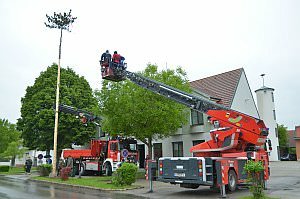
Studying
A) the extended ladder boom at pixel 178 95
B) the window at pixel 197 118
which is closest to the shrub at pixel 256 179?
the extended ladder boom at pixel 178 95

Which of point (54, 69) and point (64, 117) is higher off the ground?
point (54, 69)

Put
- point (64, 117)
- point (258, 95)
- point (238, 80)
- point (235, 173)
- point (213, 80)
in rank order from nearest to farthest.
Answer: point (235, 173) → point (238, 80) → point (213, 80) → point (64, 117) → point (258, 95)

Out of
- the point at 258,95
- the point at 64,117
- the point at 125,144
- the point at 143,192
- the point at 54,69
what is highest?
the point at 54,69

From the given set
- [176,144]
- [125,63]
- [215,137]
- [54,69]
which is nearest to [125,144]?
[176,144]

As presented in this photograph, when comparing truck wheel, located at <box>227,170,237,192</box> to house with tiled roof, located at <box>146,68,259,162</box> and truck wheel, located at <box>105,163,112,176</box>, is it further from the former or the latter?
house with tiled roof, located at <box>146,68,259,162</box>

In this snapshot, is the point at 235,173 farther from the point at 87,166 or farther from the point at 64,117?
the point at 64,117

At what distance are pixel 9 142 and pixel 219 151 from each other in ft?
140

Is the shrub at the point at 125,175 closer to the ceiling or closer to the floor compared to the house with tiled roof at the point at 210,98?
closer to the floor

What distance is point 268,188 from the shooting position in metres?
14.9

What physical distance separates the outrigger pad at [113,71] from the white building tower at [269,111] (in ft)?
82.6

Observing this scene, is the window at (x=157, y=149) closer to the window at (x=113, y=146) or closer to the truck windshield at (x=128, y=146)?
the truck windshield at (x=128, y=146)

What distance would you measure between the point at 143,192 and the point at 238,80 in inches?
732

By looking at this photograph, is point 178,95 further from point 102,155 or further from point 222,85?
point 222,85

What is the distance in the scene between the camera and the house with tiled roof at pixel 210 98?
28555 mm
